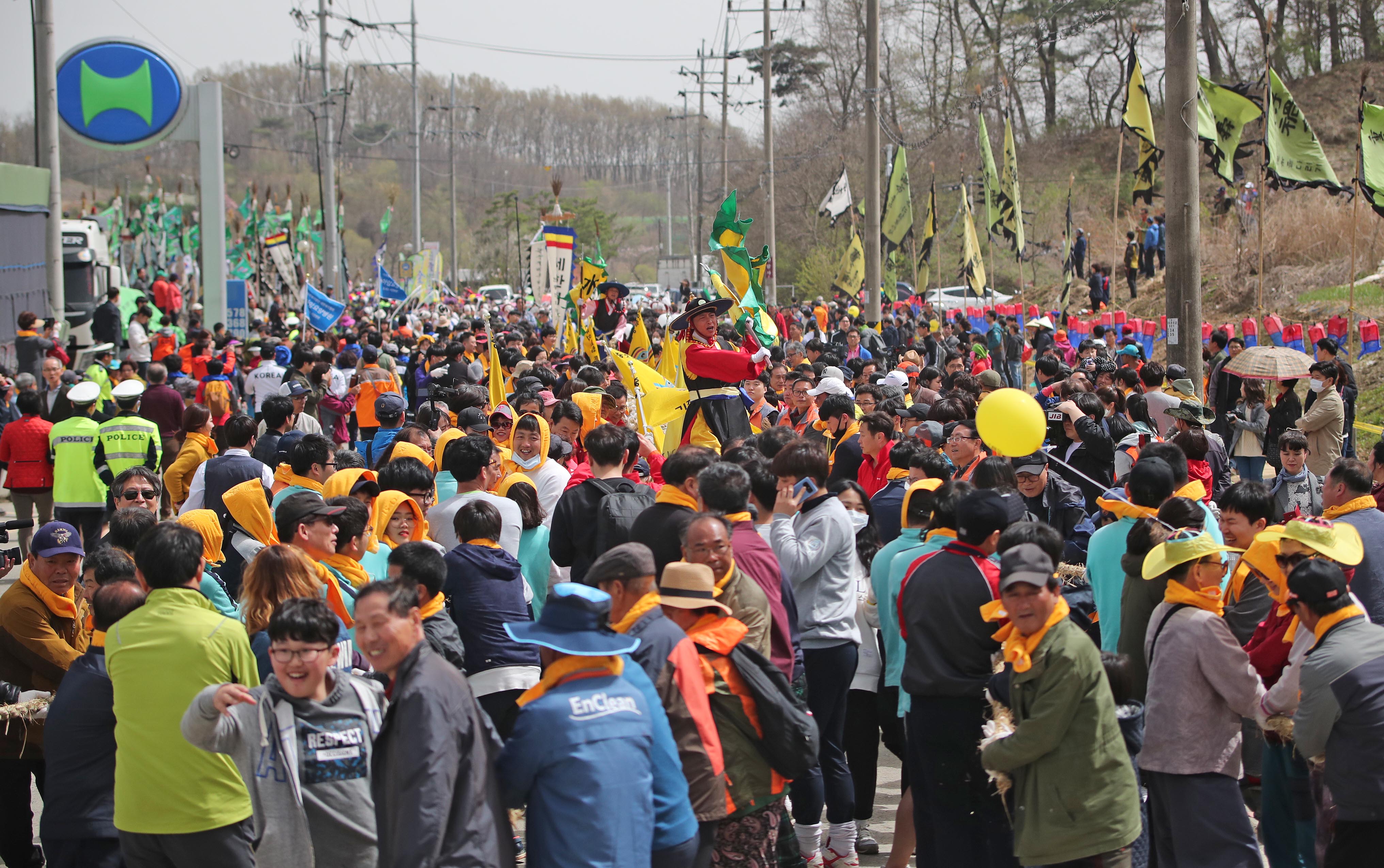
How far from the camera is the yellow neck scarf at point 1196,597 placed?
4488 millimetres

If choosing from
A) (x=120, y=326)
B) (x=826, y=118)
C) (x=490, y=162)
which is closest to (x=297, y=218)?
(x=826, y=118)

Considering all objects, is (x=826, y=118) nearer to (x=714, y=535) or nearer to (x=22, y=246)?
(x=22, y=246)

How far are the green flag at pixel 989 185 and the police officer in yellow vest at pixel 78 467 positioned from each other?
14606 millimetres

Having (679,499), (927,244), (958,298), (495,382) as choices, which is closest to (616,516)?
(679,499)

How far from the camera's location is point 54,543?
5.32 meters

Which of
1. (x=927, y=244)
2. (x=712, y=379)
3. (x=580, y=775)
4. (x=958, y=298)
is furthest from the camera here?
(x=958, y=298)

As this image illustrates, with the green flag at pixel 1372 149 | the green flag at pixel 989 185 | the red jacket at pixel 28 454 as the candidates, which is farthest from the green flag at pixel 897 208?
the red jacket at pixel 28 454

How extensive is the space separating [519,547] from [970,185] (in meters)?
40.7

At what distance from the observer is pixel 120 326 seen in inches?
858

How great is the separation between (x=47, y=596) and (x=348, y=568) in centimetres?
130

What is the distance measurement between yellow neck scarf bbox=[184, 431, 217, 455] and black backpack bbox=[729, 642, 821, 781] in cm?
580

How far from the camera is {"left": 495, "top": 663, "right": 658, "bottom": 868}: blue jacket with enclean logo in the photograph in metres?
3.41

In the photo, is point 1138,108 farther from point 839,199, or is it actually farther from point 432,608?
point 432,608

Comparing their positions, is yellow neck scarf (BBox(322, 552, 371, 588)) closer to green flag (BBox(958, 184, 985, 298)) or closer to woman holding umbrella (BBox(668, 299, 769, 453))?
woman holding umbrella (BBox(668, 299, 769, 453))
